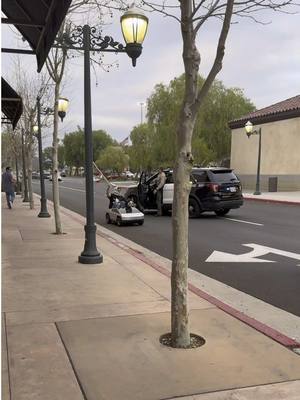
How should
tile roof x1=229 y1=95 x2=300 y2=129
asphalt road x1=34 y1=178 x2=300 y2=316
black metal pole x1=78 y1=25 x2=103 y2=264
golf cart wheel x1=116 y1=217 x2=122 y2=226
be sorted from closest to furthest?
asphalt road x1=34 y1=178 x2=300 y2=316 < black metal pole x1=78 y1=25 x2=103 y2=264 < golf cart wheel x1=116 y1=217 x2=122 y2=226 < tile roof x1=229 y1=95 x2=300 y2=129

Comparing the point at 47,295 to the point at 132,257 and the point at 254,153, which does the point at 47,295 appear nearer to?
the point at 132,257

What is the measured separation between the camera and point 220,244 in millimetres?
11789

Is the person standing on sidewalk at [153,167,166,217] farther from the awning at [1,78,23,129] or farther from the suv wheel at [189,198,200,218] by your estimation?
the awning at [1,78,23,129]

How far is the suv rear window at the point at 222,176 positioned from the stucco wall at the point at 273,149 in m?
16.0

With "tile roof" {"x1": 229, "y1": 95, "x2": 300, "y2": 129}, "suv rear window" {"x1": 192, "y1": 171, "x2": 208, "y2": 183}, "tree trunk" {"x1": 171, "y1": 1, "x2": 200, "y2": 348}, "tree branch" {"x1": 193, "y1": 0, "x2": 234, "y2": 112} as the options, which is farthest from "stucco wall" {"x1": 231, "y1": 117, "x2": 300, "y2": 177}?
"tree trunk" {"x1": 171, "y1": 1, "x2": 200, "y2": 348}

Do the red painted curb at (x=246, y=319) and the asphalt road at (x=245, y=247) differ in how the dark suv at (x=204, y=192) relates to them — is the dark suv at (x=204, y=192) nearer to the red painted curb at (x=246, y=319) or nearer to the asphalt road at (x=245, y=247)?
the asphalt road at (x=245, y=247)

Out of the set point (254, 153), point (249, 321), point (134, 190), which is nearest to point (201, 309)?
point (249, 321)

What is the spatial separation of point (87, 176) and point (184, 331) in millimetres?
4970

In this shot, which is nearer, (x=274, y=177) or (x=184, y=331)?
(x=184, y=331)

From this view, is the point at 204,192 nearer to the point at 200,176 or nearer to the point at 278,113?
the point at 200,176

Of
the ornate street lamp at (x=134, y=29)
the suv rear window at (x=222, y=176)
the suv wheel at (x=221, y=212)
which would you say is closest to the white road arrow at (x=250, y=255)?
the ornate street lamp at (x=134, y=29)

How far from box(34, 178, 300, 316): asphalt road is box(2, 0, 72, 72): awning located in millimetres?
4255

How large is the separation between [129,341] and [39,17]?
383 cm

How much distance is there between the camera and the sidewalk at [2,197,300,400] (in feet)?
12.8
